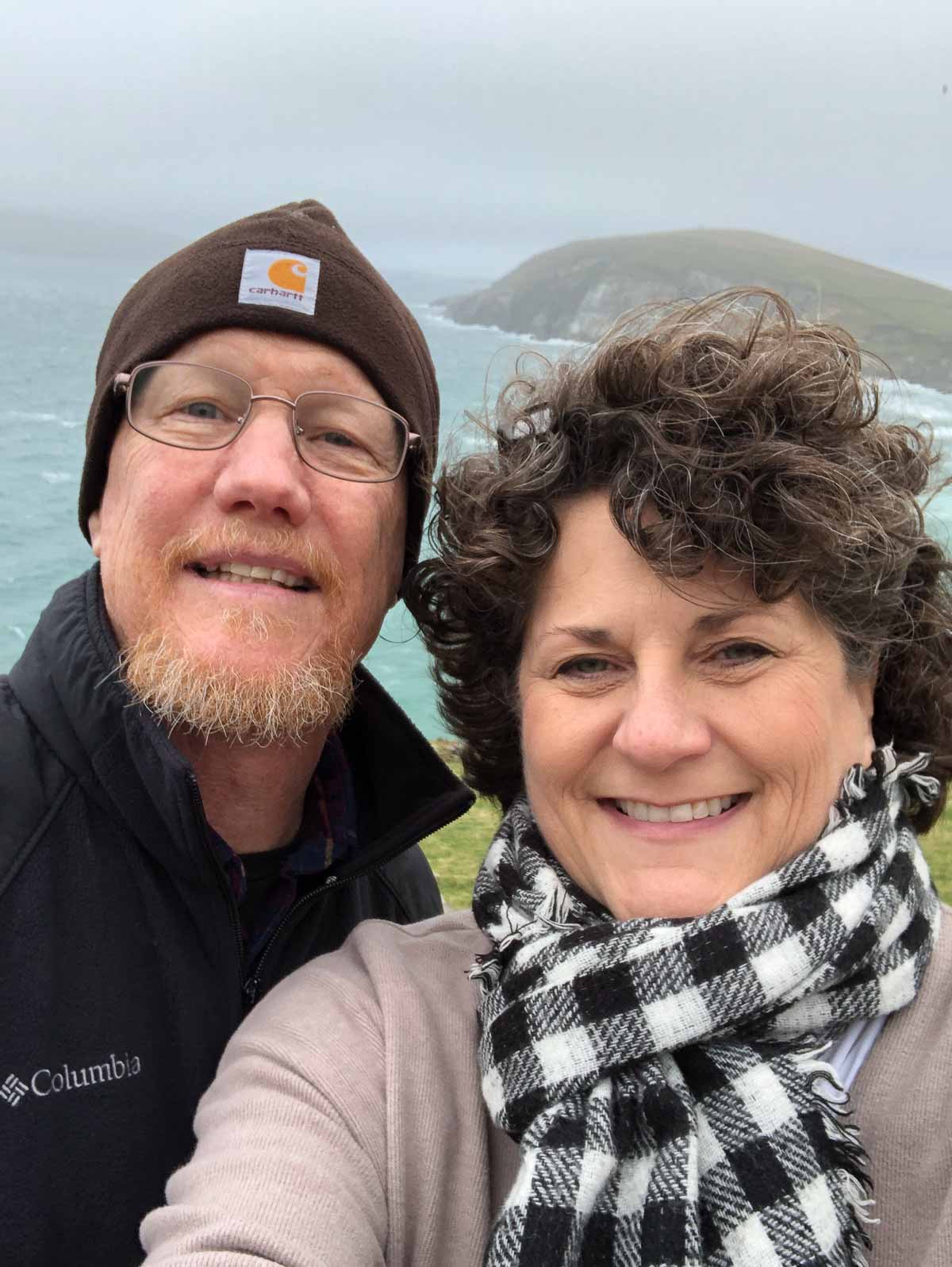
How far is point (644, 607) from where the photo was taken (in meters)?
2.01

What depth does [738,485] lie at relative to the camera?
6.71 ft

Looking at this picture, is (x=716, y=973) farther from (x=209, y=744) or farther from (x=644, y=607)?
(x=209, y=744)

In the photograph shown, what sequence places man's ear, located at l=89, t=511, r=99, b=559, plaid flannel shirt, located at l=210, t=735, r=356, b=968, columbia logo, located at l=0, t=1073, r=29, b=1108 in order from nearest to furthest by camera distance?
columbia logo, located at l=0, t=1073, r=29, b=1108, plaid flannel shirt, located at l=210, t=735, r=356, b=968, man's ear, located at l=89, t=511, r=99, b=559

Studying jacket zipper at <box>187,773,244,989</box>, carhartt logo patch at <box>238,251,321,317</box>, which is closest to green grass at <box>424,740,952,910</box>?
jacket zipper at <box>187,773,244,989</box>

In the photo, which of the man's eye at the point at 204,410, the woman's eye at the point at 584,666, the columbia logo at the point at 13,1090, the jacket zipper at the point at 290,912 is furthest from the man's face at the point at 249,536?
the columbia logo at the point at 13,1090

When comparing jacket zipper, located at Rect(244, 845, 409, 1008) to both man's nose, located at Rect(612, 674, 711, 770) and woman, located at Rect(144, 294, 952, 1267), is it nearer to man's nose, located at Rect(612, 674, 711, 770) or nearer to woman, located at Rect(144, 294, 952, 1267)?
woman, located at Rect(144, 294, 952, 1267)

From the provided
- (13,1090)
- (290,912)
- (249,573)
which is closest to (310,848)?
(290,912)

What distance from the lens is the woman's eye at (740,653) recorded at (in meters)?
2.01

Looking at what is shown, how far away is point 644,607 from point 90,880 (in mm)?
1402

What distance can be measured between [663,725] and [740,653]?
222 millimetres

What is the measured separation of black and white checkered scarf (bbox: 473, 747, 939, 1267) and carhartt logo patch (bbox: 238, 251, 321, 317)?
165 cm

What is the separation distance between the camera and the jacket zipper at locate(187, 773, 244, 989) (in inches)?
94.8

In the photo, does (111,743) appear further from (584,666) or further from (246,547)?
(584,666)

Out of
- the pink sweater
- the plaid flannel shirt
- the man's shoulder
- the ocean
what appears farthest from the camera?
the ocean
